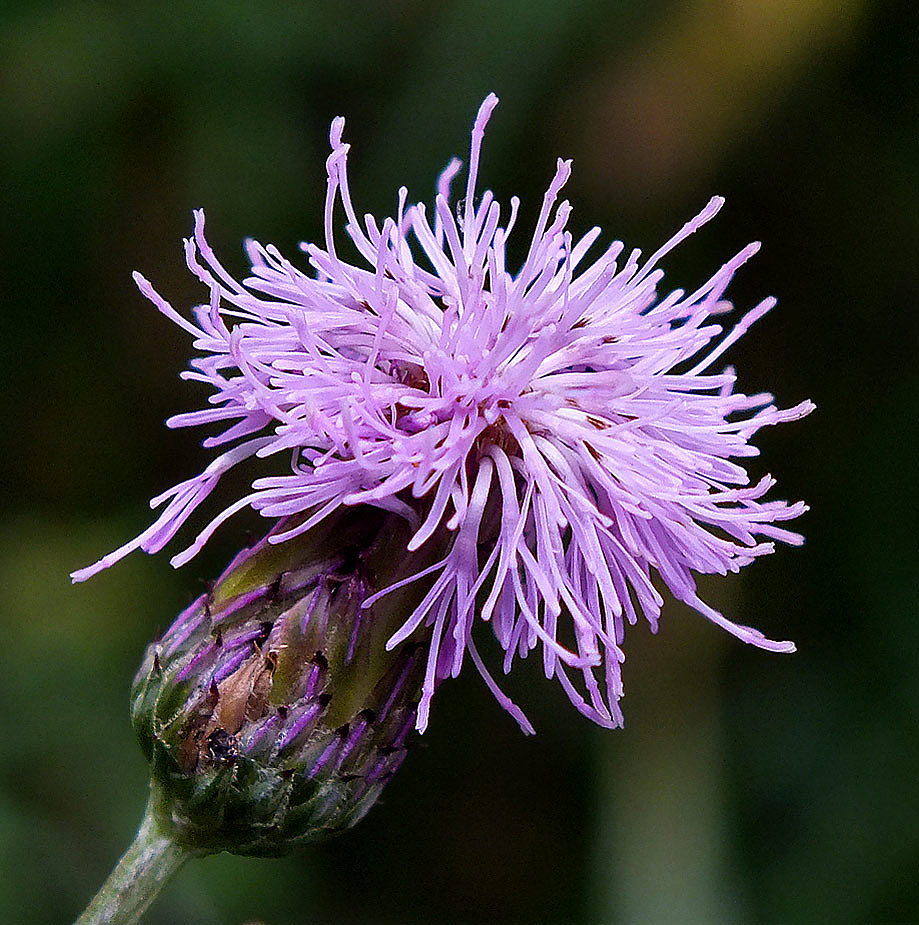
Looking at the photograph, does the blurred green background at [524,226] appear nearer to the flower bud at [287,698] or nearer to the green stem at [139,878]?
the green stem at [139,878]

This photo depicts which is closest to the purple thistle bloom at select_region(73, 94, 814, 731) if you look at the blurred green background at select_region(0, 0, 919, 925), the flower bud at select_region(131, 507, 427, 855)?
Result: the flower bud at select_region(131, 507, 427, 855)

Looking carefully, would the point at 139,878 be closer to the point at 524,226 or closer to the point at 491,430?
the point at 491,430

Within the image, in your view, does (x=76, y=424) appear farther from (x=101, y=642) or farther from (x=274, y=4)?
(x=274, y=4)

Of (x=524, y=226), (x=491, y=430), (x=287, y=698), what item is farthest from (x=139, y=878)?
(x=524, y=226)

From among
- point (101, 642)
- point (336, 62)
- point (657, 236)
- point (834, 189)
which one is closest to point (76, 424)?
point (101, 642)

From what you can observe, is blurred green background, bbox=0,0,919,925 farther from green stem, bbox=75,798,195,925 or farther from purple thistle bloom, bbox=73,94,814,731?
purple thistle bloom, bbox=73,94,814,731

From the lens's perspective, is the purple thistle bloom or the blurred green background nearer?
the purple thistle bloom
